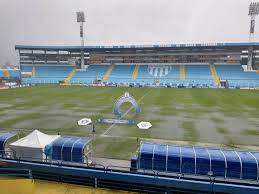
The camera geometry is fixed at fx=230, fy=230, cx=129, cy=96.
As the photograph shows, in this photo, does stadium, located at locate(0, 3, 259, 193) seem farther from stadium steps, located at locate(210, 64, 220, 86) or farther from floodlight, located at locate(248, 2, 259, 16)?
floodlight, located at locate(248, 2, 259, 16)

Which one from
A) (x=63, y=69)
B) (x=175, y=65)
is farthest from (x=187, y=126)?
(x=63, y=69)

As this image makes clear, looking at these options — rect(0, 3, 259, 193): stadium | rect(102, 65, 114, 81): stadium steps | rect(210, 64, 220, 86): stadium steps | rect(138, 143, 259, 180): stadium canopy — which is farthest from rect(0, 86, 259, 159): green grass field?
rect(102, 65, 114, 81): stadium steps

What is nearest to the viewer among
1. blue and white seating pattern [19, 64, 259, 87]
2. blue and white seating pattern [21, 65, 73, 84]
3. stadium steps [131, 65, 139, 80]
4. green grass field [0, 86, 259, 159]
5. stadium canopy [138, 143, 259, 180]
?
stadium canopy [138, 143, 259, 180]

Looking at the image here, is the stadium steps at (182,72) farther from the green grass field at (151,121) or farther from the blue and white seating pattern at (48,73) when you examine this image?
the blue and white seating pattern at (48,73)

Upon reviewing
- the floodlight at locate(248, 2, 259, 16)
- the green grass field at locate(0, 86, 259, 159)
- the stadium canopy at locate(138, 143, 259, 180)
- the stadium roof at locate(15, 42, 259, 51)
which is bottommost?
the green grass field at locate(0, 86, 259, 159)

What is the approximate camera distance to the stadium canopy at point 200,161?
1251cm

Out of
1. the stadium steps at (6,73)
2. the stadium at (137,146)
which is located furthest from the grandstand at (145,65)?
the stadium at (137,146)

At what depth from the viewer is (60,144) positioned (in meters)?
15.1

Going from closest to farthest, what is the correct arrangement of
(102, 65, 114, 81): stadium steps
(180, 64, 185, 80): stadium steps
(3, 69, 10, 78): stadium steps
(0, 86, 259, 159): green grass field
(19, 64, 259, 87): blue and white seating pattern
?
(0, 86, 259, 159): green grass field → (19, 64, 259, 87): blue and white seating pattern → (180, 64, 185, 80): stadium steps → (102, 65, 114, 81): stadium steps → (3, 69, 10, 78): stadium steps

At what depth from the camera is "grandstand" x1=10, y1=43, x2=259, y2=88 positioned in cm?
7841

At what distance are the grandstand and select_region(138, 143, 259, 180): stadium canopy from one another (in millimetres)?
63380

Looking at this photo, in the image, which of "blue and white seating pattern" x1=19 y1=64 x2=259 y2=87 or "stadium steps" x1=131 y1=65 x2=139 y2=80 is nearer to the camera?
"blue and white seating pattern" x1=19 y1=64 x2=259 y2=87

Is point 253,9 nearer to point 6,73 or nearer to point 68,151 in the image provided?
point 68,151

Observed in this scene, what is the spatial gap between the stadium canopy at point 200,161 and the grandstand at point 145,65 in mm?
63380
